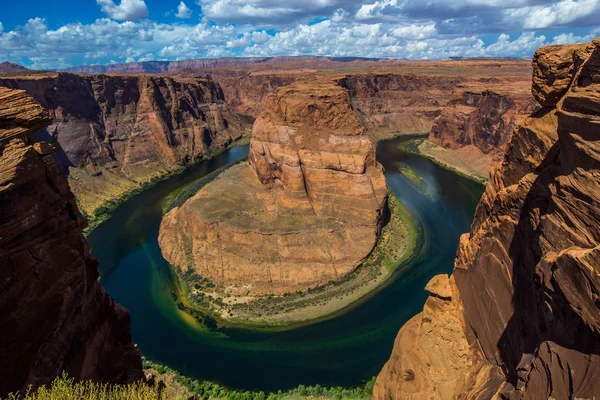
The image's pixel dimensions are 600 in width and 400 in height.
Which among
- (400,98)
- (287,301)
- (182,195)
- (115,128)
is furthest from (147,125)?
(400,98)

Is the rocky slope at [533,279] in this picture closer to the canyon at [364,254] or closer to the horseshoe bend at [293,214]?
the canyon at [364,254]

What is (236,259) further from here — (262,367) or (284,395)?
(284,395)

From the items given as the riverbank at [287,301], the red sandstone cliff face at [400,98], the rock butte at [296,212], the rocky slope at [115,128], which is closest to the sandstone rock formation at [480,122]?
the red sandstone cliff face at [400,98]

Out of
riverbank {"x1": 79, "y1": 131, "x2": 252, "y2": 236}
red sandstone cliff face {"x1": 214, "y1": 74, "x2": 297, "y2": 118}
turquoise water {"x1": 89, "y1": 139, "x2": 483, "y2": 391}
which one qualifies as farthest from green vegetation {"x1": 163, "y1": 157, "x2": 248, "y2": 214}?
red sandstone cliff face {"x1": 214, "y1": 74, "x2": 297, "y2": 118}

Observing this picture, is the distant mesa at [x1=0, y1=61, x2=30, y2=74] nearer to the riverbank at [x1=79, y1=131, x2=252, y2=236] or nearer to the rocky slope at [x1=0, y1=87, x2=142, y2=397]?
the riverbank at [x1=79, y1=131, x2=252, y2=236]

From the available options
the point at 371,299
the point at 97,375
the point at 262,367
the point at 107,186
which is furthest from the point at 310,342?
the point at 107,186
